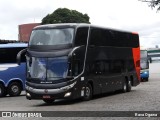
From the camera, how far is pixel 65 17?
78750mm

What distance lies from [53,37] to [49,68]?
1500 mm

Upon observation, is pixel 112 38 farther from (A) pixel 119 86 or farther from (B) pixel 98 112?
(B) pixel 98 112

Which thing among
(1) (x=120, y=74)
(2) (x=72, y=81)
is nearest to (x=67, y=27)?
(2) (x=72, y=81)

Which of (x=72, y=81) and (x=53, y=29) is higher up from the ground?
(x=53, y=29)

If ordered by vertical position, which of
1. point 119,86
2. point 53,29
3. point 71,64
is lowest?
point 119,86

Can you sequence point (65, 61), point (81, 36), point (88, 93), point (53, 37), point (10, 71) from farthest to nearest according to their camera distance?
point (10, 71)
point (88, 93)
point (81, 36)
point (53, 37)
point (65, 61)

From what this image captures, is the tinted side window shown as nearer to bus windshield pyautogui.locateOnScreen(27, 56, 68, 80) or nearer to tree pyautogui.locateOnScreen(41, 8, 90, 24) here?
bus windshield pyautogui.locateOnScreen(27, 56, 68, 80)

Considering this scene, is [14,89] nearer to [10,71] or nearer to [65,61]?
[10,71]

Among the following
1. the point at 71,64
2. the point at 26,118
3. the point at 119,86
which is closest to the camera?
the point at 26,118

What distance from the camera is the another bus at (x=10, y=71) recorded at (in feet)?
94.1

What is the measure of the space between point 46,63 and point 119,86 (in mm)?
7352

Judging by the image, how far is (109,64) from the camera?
26.0m

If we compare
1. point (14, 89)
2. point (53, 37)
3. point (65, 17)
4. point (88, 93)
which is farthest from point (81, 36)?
point (65, 17)

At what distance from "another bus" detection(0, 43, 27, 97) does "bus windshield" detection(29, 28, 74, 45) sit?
264 inches
